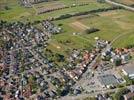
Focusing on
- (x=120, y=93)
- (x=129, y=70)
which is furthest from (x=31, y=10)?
(x=120, y=93)

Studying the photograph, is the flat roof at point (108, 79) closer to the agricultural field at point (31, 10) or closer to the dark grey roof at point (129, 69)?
the dark grey roof at point (129, 69)

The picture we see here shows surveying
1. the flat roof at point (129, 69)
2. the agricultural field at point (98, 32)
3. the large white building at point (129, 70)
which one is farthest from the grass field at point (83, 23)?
the large white building at point (129, 70)

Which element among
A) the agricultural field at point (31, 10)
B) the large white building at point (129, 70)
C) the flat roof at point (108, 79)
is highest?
the agricultural field at point (31, 10)

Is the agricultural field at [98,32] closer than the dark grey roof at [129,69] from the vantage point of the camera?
No

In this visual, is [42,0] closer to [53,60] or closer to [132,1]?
[132,1]

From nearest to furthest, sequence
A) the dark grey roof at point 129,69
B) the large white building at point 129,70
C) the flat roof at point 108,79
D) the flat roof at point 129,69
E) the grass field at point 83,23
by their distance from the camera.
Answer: the flat roof at point 108,79 < the large white building at point 129,70 < the dark grey roof at point 129,69 < the flat roof at point 129,69 < the grass field at point 83,23

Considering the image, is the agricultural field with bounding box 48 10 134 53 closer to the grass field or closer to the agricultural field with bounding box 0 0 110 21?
the grass field

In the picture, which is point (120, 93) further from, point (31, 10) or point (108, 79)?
point (31, 10)
